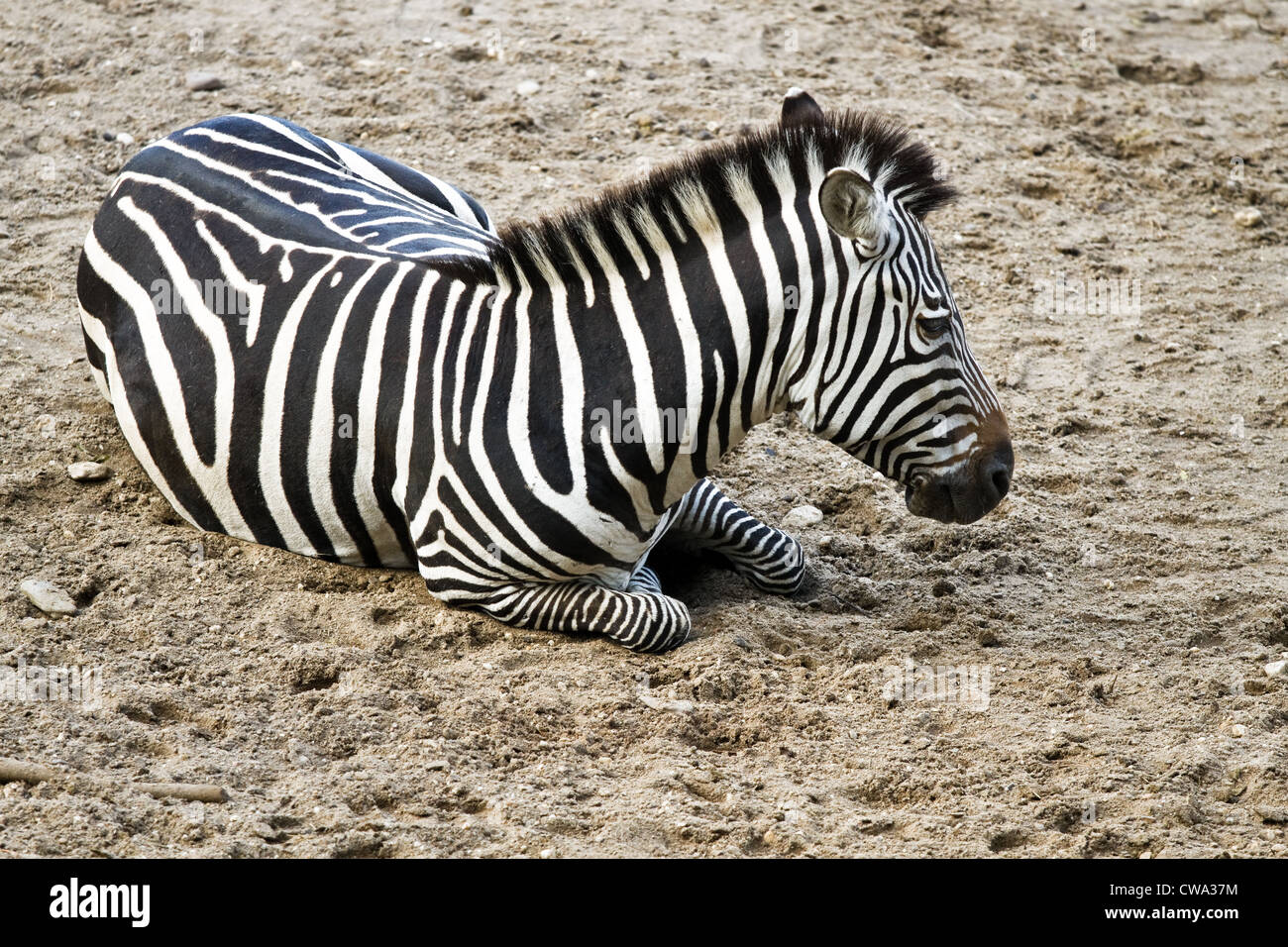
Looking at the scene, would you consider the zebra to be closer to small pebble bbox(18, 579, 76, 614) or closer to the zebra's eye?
the zebra's eye

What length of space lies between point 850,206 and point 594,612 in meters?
1.85

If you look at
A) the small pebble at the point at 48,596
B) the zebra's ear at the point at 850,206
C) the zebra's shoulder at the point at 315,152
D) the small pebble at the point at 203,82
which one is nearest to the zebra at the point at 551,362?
the zebra's ear at the point at 850,206

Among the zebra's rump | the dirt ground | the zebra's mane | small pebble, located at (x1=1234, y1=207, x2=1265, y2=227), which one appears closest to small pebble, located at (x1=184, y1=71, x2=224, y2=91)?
the dirt ground

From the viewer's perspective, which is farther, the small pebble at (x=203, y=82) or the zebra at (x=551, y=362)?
the small pebble at (x=203, y=82)

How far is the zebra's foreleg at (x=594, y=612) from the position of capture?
543 centimetres

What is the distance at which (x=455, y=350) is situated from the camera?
5453 mm

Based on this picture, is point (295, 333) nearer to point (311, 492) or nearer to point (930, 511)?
point (311, 492)

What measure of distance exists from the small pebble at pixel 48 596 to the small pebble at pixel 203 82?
5.50 metres

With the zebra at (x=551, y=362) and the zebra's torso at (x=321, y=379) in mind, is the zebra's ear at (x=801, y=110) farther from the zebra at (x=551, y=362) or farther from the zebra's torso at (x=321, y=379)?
the zebra's torso at (x=321, y=379)

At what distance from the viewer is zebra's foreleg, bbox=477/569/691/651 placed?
5434mm

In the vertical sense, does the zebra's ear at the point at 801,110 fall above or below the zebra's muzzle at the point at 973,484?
above

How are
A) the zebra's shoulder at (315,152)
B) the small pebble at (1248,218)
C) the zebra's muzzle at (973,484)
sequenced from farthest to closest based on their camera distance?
the small pebble at (1248,218)
the zebra's shoulder at (315,152)
the zebra's muzzle at (973,484)

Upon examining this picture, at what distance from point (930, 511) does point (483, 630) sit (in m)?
1.82

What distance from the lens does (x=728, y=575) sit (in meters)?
6.29
